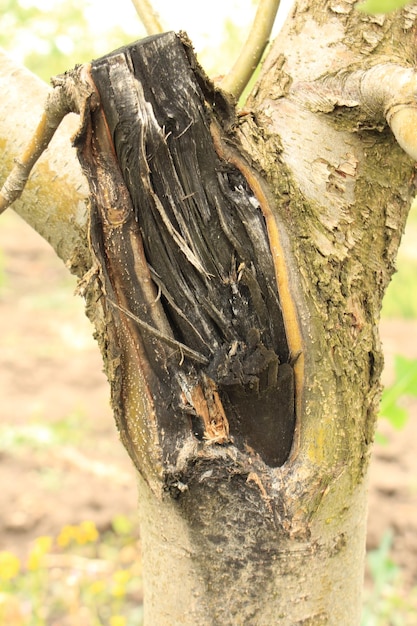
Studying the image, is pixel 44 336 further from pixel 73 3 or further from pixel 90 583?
pixel 73 3

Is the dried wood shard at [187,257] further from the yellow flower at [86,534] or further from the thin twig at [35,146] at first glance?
the yellow flower at [86,534]

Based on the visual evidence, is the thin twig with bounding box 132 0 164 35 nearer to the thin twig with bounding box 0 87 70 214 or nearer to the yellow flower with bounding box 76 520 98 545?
the thin twig with bounding box 0 87 70 214

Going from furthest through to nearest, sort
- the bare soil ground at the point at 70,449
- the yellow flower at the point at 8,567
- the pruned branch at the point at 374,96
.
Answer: the bare soil ground at the point at 70,449, the yellow flower at the point at 8,567, the pruned branch at the point at 374,96

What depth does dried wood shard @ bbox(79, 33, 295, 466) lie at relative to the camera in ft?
2.30

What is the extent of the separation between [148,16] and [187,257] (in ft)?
1.78

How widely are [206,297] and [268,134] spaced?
227 millimetres

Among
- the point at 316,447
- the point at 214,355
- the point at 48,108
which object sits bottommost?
the point at 316,447

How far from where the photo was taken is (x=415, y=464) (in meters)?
3.04

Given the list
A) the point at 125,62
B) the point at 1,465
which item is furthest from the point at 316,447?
the point at 1,465

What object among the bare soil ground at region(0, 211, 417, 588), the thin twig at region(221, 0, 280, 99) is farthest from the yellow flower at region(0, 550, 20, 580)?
the thin twig at region(221, 0, 280, 99)

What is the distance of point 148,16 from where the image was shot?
1066 millimetres

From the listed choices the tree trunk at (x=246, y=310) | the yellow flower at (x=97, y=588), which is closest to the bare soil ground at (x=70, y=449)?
the yellow flower at (x=97, y=588)

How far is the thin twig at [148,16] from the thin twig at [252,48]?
140 mm

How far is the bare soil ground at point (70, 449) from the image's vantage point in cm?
270
